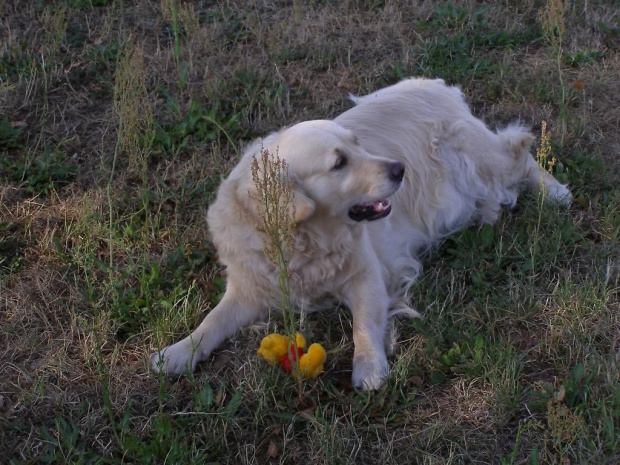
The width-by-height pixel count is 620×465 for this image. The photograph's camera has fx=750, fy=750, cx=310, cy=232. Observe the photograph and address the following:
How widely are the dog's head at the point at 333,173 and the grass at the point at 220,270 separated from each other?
0.55 metres

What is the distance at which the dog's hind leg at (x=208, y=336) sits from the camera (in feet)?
9.64

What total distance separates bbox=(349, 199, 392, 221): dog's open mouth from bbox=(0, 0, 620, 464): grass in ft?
1.54

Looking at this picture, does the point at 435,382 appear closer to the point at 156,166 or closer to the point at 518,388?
the point at 518,388

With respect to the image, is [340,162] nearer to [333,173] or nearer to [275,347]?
[333,173]

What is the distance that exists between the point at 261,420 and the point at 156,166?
6.79 ft

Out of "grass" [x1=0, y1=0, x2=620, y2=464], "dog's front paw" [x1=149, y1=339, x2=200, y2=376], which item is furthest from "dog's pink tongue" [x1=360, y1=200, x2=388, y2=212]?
"dog's front paw" [x1=149, y1=339, x2=200, y2=376]

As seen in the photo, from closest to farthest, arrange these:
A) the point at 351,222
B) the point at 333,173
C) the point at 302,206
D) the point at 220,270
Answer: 1. the point at 302,206
2. the point at 333,173
3. the point at 351,222
4. the point at 220,270

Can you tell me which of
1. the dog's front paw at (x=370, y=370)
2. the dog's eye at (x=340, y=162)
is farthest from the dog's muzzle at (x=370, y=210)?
the dog's front paw at (x=370, y=370)

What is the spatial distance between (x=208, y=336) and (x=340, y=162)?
895 mm

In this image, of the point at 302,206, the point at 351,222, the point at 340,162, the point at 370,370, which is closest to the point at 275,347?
the point at 370,370

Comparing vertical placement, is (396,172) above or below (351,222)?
above

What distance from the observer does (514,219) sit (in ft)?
12.8

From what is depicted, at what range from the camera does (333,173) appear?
3033mm

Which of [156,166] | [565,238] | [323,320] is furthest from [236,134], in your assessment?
[565,238]
